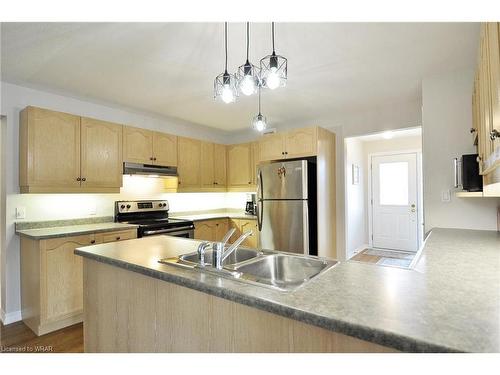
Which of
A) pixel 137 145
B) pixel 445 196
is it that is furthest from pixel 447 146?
pixel 137 145

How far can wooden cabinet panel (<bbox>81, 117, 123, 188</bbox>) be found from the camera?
286 cm

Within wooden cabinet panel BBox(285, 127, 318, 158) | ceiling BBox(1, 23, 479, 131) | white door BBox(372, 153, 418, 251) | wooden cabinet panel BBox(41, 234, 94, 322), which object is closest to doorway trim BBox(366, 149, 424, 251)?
white door BBox(372, 153, 418, 251)

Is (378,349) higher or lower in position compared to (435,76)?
lower

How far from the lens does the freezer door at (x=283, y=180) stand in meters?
3.36

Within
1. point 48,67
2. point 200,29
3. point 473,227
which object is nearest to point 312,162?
point 473,227

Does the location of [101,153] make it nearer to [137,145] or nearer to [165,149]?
[137,145]

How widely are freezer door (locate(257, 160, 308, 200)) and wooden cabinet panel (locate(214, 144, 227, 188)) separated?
3.06ft

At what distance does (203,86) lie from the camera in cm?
273

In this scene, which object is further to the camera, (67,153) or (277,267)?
(67,153)

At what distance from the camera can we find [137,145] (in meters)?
3.33

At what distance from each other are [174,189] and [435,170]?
10.0 feet

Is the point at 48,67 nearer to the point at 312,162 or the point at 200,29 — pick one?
the point at 200,29

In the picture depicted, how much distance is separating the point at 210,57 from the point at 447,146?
2153mm

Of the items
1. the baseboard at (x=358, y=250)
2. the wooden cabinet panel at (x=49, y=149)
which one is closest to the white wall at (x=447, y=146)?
the baseboard at (x=358, y=250)
